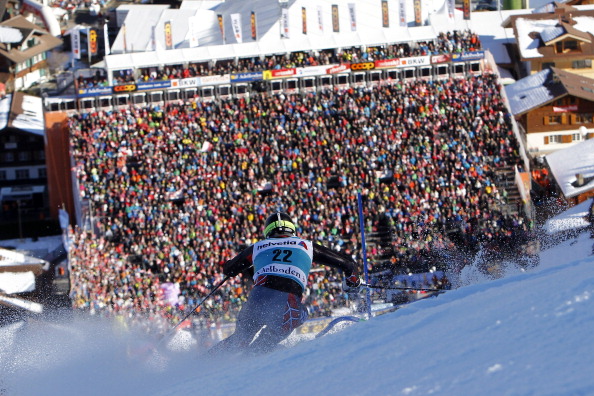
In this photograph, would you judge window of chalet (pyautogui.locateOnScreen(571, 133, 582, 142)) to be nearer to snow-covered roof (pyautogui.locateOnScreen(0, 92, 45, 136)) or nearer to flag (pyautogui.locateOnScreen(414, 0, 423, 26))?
flag (pyautogui.locateOnScreen(414, 0, 423, 26))

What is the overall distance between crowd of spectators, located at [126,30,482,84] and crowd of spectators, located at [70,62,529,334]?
5.96 ft

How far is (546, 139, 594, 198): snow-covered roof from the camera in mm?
33812

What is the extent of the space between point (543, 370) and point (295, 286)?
203 inches

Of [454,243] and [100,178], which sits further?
[100,178]

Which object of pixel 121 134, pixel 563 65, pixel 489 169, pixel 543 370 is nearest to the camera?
pixel 543 370

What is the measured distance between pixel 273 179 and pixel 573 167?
1063 centimetres

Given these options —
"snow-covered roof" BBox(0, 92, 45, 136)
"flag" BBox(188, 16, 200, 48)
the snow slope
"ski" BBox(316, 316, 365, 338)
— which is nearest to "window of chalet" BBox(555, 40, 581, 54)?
"flag" BBox(188, 16, 200, 48)

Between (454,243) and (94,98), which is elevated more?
(94,98)

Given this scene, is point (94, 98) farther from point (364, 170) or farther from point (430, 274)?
point (430, 274)

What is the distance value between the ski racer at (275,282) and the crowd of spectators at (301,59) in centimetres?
2790

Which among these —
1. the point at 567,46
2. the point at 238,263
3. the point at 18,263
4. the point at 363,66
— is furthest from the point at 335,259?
the point at 567,46

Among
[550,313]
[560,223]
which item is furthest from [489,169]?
[550,313]

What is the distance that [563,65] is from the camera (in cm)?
4747

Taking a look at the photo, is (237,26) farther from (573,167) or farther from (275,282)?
(275,282)
